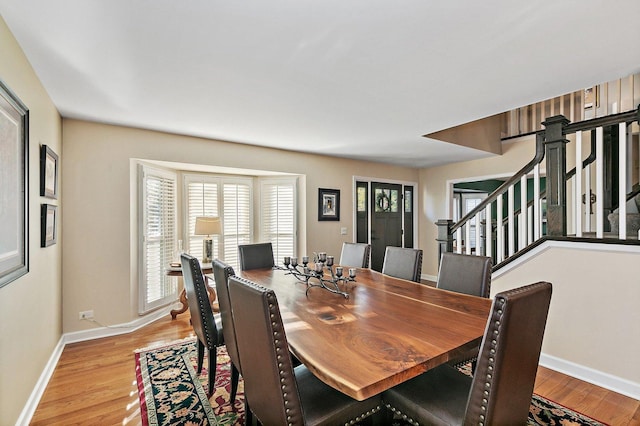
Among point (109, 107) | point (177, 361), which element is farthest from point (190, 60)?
point (177, 361)

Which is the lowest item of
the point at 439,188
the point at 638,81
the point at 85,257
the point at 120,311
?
the point at 120,311

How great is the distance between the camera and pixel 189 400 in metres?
2.16

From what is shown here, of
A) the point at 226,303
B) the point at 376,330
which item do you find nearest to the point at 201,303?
the point at 226,303

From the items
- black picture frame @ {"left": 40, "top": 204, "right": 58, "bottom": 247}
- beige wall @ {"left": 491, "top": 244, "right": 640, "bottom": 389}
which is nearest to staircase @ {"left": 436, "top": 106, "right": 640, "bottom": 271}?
beige wall @ {"left": 491, "top": 244, "right": 640, "bottom": 389}

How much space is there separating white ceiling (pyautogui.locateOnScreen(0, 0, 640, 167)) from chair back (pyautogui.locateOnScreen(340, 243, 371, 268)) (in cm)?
139

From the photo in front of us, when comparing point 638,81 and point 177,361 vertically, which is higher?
point 638,81

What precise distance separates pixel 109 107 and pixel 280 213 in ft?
8.73

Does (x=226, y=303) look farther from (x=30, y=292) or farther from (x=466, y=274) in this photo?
(x=466, y=274)

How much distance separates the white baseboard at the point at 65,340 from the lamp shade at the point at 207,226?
115 centimetres

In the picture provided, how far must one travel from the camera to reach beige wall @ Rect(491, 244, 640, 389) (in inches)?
86.8

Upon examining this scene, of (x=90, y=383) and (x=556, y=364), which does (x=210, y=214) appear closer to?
(x=90, y=383)

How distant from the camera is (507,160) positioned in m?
4.97

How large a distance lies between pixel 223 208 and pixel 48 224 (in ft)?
7.60

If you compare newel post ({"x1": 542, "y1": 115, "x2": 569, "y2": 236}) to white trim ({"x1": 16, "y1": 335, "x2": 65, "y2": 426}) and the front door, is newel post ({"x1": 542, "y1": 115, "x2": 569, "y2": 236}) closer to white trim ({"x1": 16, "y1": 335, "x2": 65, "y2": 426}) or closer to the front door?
the front door
